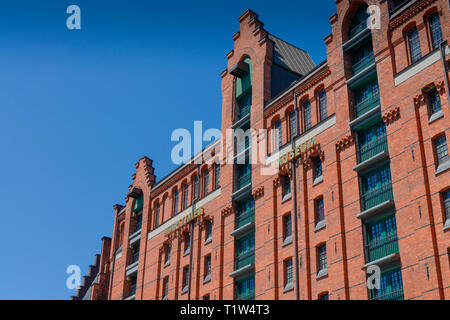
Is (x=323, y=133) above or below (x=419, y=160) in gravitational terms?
above

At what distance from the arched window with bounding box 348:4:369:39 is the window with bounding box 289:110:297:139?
21.1 ft

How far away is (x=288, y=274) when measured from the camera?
37.5 metres

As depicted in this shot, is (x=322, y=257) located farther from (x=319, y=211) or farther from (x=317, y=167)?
(x=317, y=167)

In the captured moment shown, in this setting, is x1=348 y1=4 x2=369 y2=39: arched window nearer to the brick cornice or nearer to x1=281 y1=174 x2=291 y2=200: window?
the brick cornice

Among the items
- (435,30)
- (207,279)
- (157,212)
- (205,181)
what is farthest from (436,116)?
(157,212)

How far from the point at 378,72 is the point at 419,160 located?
6995 millimetres

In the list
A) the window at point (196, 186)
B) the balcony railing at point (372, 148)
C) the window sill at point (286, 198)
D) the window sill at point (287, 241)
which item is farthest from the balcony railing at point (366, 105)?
the window at point (196, 186)

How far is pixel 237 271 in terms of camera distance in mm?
→ 40969

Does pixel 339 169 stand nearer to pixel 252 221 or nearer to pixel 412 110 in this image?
pixel 412 110

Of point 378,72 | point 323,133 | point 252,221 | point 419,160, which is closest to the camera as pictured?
point 419,160

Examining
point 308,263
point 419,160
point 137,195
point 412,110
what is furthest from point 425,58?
point 137,195

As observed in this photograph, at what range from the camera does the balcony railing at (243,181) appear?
1756 inches

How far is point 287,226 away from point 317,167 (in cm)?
423
